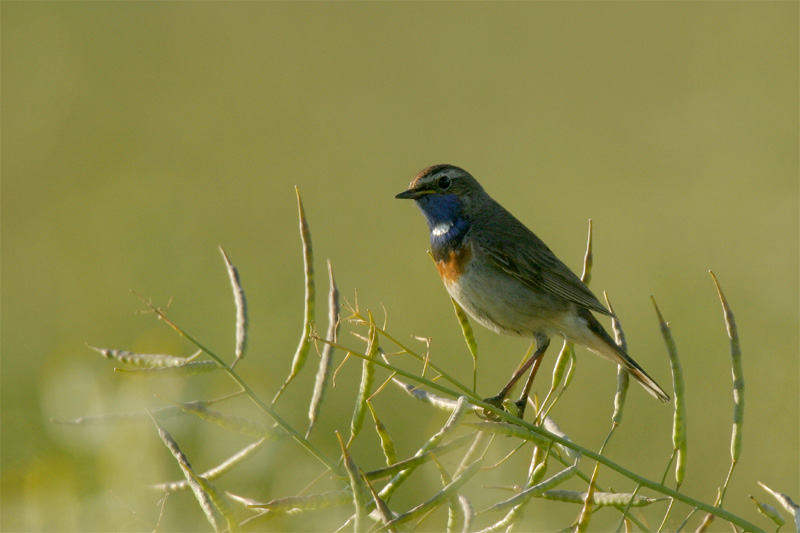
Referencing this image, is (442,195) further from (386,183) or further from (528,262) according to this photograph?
(386,183)

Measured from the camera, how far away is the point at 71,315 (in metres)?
7.38

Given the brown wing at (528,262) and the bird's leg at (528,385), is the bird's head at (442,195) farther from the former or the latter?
the bird's leg at (528,385)

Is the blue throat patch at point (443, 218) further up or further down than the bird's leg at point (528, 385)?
further up

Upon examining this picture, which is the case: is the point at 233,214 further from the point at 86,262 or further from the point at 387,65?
the point at 387,65

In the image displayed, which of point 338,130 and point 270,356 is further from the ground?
point 338,130

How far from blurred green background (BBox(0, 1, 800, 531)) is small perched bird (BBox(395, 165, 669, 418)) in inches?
37.5

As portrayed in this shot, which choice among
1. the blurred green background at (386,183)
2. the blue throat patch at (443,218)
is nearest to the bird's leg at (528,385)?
the blurred green background at (386,183)

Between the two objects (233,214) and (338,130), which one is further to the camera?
(338,130)

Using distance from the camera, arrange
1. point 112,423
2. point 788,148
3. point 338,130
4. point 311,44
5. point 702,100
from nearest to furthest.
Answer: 1. point 112,423
2. point 788,148
3. point 702,100
4. point 338,130
5. point 311,44

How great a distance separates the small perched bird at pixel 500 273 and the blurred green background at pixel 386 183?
0.95 meters

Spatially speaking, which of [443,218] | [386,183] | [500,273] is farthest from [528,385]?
[386,183]

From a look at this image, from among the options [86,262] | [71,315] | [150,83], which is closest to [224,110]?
[150,83]

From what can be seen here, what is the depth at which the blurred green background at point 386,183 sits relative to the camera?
616cm

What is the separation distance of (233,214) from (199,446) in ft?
20.3
